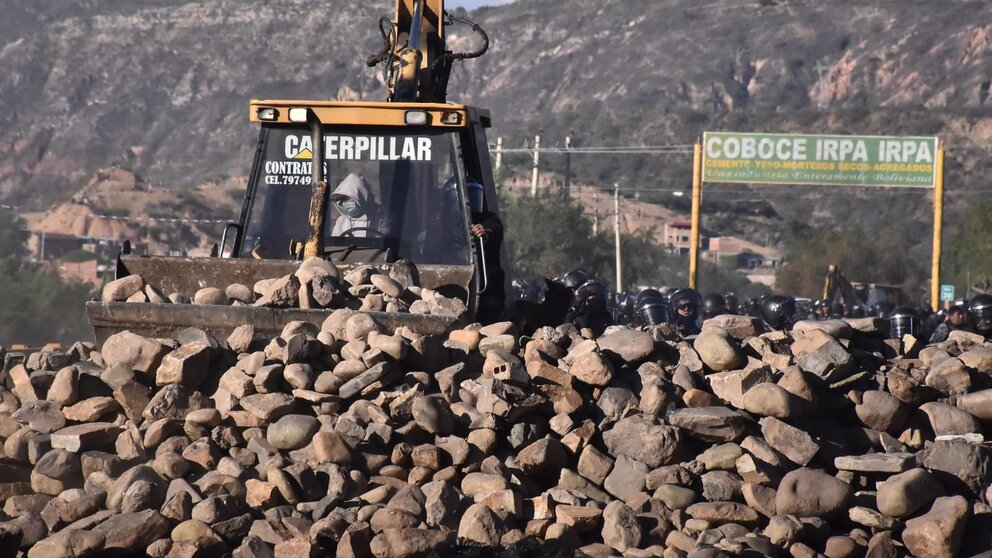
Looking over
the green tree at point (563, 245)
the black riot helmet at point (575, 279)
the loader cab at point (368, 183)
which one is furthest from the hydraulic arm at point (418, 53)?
the green tree at point (563, 245)

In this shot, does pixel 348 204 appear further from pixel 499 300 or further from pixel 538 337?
pixel 538 337

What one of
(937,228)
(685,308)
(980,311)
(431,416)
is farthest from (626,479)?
(937,228)

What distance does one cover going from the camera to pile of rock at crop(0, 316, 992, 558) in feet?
20.2

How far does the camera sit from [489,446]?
22.0 feet

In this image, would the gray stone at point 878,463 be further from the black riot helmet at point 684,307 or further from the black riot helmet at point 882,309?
the black riot helmet at point 882,309

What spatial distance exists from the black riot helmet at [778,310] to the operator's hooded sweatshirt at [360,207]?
10.7 metres

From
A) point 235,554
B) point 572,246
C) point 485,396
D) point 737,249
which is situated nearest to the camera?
point 235,554

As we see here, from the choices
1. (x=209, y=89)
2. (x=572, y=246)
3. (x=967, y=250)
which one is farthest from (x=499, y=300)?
(x=209, y=89)

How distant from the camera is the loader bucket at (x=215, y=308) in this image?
771 centimetres

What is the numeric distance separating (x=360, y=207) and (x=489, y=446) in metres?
2.88

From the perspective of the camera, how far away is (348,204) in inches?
358

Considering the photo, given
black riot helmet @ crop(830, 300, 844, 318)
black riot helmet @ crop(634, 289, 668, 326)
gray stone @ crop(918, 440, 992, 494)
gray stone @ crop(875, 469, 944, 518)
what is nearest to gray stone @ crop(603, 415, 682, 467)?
gray stone @ crop(875, 469, 944, 518)

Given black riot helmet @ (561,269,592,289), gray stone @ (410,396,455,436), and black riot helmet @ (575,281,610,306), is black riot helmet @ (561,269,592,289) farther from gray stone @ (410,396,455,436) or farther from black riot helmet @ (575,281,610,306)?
gray stone @ (410,396,455,436)

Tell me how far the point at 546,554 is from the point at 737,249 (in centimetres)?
6358
